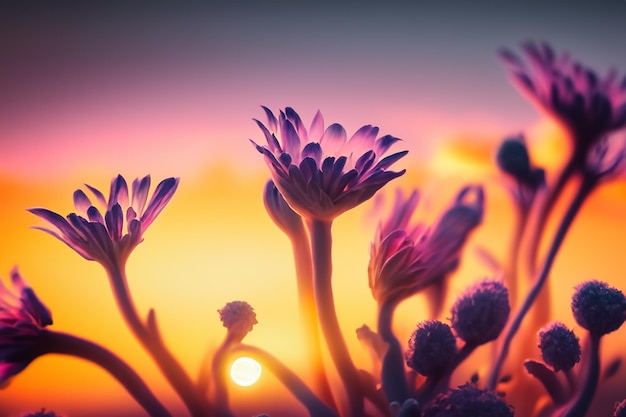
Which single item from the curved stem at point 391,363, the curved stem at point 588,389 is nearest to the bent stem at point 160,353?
the curved stem at point 391,363

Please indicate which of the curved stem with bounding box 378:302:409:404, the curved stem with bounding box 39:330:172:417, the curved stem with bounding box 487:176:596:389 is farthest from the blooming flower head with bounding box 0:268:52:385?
the curved stem with bounding box 487:176:596:389

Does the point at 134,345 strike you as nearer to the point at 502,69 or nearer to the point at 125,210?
the point at 125,210

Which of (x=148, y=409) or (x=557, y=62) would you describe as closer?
(x=148, y=409)

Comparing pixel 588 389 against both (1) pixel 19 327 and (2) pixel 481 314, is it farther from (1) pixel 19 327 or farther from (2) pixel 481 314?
(1) pixel 19 327

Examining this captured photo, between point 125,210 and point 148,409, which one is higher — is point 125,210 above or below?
above

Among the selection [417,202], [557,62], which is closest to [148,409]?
[417,202]

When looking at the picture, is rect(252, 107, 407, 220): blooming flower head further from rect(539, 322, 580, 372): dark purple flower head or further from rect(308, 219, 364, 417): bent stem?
rect(539, 322, 580, 372): dark purple flower head
